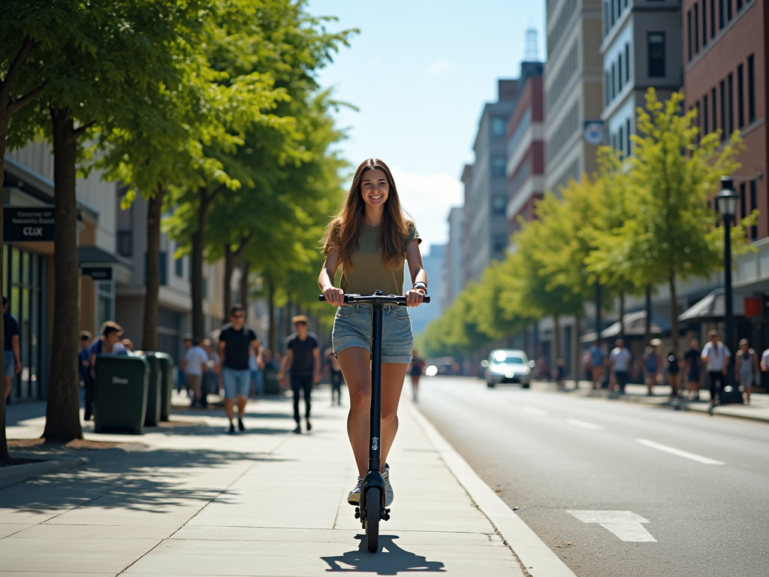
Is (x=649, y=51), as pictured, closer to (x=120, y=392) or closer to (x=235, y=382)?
(x=235, y=382)

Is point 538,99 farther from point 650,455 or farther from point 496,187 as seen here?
point 650,455

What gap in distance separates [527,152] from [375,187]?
96971 mm

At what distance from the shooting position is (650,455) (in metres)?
14.5

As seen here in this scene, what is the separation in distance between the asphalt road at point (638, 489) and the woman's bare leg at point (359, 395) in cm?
138

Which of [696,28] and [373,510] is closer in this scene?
[373,510]

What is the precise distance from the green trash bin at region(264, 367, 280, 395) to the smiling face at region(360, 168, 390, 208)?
32161 millimetres

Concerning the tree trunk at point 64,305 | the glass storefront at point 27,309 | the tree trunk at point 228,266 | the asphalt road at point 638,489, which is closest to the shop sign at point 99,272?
the glass storefront at point 27,309

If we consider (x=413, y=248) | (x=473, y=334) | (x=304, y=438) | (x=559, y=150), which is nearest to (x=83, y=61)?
(x=413, y=248)

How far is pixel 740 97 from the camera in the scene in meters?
39.8

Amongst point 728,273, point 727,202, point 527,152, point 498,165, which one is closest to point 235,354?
point 727,202

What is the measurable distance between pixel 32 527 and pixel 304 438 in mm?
9819

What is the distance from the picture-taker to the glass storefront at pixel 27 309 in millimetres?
24531

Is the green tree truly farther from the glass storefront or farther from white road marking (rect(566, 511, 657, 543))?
white road marking (rect(566, 511, 657, 543))

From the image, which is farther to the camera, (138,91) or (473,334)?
(473,334)
